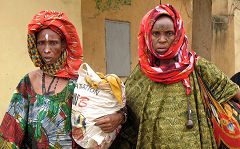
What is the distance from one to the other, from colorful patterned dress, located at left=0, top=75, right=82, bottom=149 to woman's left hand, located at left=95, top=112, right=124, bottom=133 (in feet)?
0.70

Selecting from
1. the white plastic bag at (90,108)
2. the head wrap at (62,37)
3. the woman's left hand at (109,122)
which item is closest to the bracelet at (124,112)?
the woman's left hand at (109,122)

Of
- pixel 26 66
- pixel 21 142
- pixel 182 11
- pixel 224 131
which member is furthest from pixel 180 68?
pixel 182 11

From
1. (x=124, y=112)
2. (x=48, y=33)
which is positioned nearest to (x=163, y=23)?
(x=124, y=112)

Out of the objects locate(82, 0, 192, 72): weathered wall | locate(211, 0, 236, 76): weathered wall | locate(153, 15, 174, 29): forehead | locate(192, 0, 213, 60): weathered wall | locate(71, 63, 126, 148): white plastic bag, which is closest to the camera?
locate(71, 63, 126, 148): white plastic bag

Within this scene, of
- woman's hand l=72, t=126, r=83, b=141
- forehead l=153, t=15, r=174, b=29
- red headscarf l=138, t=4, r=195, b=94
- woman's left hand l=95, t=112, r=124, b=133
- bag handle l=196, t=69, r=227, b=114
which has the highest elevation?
forehead l=153, t=15, r=174, b=29

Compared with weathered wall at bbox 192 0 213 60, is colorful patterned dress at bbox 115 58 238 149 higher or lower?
lower

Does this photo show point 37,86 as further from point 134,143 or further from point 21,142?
point 134,143

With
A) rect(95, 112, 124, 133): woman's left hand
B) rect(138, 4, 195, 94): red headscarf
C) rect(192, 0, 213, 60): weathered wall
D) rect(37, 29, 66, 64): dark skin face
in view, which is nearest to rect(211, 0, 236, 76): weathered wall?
rect(192, 0, 213, 60): weathered wall

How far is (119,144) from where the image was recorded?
3.24m

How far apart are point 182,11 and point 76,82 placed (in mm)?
7190

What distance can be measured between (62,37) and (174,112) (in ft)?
2.92

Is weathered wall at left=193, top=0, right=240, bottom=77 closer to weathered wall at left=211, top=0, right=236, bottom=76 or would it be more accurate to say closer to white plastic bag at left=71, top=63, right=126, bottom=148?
weathered wall at left=211, top=0, right=236, bottom=76

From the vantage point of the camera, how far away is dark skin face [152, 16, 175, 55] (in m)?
2.89

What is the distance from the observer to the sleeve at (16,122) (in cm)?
284
